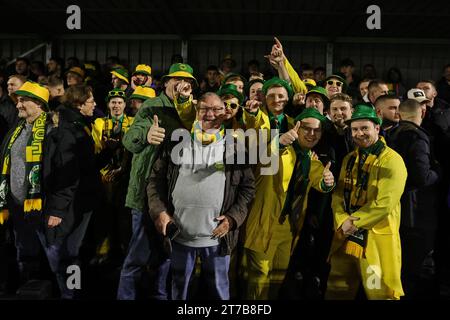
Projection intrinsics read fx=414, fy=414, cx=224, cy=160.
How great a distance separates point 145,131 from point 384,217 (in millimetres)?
1960

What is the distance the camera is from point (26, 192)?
3.60 meters

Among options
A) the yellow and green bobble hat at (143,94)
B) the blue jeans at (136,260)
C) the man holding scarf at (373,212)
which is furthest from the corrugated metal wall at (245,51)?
the blue jeans at (136,260)

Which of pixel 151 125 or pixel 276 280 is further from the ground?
pixel 151 125

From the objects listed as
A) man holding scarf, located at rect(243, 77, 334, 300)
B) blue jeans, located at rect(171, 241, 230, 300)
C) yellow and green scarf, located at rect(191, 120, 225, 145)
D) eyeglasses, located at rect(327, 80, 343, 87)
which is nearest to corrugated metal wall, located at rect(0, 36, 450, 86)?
eyeglasses, located at rect(327, 80, 343, 87)

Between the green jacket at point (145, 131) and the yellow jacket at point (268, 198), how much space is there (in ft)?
1.70

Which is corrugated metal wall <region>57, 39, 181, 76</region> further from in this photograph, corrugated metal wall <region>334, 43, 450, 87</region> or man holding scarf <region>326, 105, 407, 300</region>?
man holding scarf <region>326, 105, 407, 300</region>

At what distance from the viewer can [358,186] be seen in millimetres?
3291

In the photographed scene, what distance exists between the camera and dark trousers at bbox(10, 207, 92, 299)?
11.7 feet

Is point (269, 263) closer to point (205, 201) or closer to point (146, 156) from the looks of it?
point (205, 201)

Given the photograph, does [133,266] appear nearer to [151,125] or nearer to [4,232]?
[151,125]

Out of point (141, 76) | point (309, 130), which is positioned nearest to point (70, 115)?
point (141, 76)

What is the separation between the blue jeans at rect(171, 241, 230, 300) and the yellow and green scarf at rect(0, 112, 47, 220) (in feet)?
4.39
